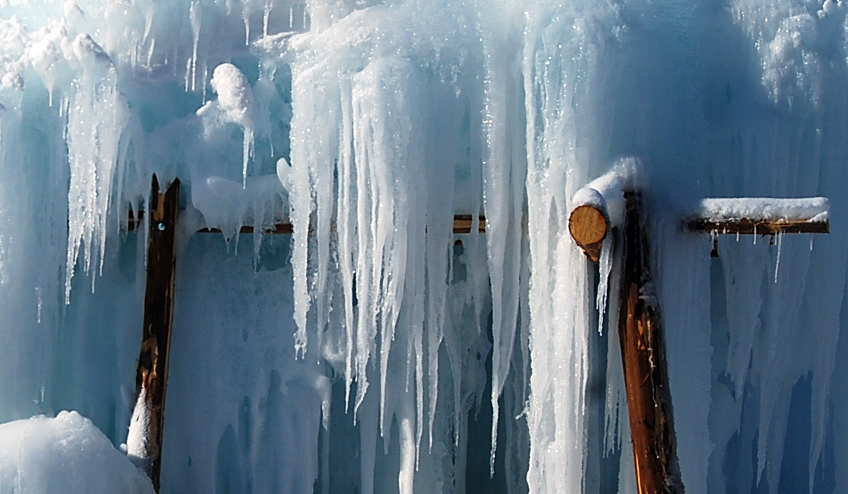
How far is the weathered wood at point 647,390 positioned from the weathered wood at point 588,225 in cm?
27

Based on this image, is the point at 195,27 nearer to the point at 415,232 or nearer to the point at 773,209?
the point at 415,232

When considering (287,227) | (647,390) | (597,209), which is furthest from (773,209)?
(287,227)

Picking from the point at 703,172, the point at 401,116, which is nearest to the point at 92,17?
the point at 401,116

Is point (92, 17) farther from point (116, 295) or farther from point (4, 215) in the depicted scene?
point (116, 295)

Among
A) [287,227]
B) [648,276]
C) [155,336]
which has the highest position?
[287,227]

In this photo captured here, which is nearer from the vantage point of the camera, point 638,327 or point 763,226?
point 763,226

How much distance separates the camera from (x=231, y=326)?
4410mm

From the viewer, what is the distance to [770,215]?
3.51m

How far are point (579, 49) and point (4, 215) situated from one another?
9.40ft

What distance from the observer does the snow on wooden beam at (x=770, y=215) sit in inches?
136

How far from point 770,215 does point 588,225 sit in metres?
0.75

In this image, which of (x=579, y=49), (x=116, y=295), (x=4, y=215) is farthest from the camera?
(x=116, y=295)

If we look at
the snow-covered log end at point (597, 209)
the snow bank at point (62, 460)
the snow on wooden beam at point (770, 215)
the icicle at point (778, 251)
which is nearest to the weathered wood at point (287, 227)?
the snow-covered log end at point (597, 209)

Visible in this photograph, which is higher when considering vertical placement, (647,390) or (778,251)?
(778,251)
